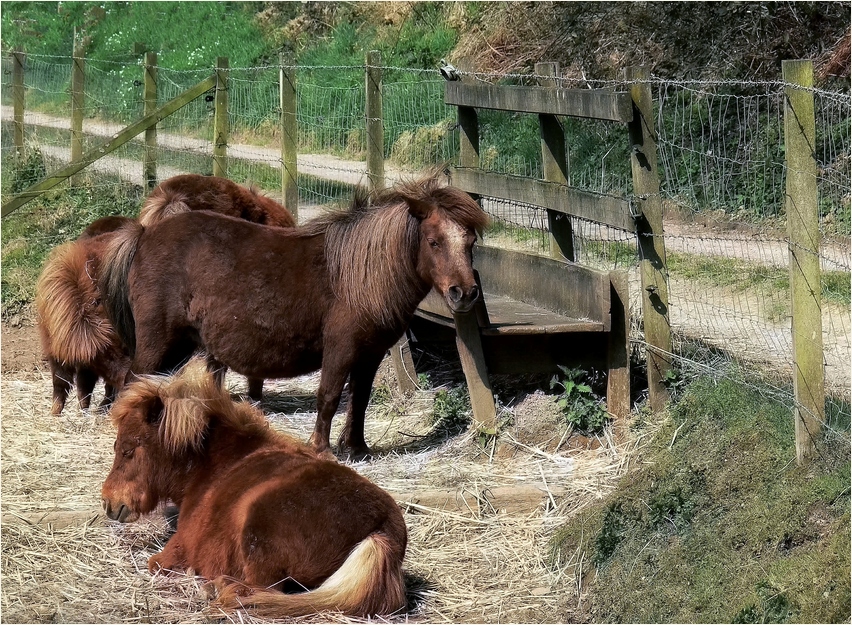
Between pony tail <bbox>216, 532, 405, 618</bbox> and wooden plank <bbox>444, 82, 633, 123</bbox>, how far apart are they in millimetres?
3142

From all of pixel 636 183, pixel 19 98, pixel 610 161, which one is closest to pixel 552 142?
pixel 636 183

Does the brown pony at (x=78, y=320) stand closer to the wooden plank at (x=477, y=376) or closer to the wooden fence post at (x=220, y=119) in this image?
the wooden plank at (x=477, y=376)

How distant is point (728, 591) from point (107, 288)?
456 centimetres

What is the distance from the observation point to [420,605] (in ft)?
15.2

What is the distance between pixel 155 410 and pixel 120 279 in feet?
7.24

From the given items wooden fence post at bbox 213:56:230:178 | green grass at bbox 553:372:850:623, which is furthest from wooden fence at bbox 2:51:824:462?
wooden fence post at bbox 213:56:230:178

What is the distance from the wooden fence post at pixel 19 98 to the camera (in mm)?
14938

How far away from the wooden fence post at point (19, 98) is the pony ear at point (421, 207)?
1073 cm

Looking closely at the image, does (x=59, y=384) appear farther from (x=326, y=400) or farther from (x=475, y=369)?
(x=475, y=369)

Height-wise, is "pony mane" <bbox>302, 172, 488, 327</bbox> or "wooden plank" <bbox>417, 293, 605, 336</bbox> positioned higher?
"pony mane" <bbox>302, 172, 488, 327</bbox>

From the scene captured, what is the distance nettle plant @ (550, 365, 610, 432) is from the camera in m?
6.53

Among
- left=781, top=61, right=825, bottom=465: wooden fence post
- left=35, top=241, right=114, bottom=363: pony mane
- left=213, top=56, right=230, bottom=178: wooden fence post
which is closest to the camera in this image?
left=781, top=61, right=825, bottom=465: wooden fence post

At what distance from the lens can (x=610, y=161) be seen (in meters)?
13.2

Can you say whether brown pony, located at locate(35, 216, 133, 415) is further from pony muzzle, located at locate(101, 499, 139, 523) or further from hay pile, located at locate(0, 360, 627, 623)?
pony muzzle, located at locate(101, 499, 139, 523)
